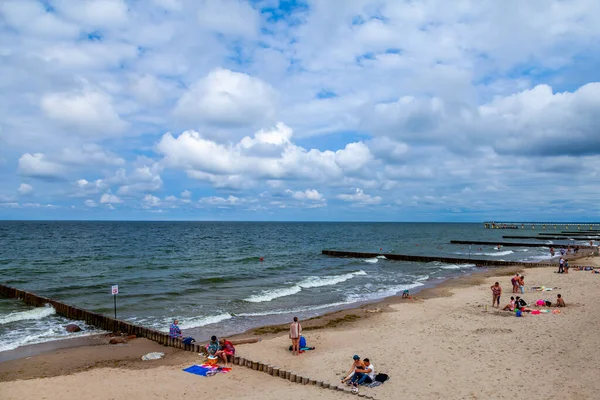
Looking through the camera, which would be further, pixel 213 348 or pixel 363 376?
pixel 213 348

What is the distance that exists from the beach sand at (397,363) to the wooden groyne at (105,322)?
52 centimetres

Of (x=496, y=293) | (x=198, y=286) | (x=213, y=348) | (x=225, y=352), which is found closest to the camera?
(x=225, y=352)

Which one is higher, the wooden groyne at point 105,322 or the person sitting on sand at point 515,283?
the person sitting on sand at point 515,283

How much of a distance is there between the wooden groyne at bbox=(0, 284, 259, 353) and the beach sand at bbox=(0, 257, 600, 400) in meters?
0.52

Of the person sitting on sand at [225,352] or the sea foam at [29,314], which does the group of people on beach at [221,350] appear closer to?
the person sitting on sand at [225,352]

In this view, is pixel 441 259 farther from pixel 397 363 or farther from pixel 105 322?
pixel 105 322

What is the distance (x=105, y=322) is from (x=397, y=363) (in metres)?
15.5

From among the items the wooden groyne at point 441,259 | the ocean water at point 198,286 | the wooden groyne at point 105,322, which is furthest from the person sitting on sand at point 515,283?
the wooden groyne at point 441,259

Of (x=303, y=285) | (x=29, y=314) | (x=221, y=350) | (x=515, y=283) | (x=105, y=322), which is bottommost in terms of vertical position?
(x=303, y=285)

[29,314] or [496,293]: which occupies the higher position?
[496,293]

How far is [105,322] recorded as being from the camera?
22266 mm

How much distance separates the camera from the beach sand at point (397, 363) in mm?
12703

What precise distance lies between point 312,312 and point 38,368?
1514cm

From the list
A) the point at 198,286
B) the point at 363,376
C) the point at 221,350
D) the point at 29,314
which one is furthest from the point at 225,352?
the point at 198,286
